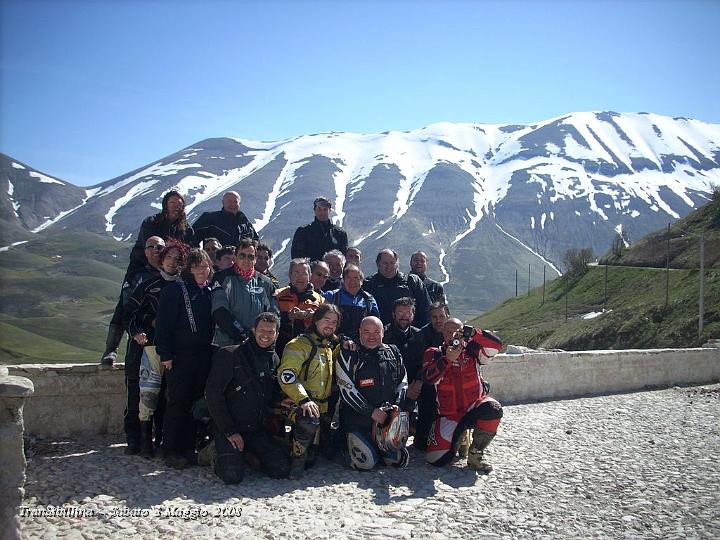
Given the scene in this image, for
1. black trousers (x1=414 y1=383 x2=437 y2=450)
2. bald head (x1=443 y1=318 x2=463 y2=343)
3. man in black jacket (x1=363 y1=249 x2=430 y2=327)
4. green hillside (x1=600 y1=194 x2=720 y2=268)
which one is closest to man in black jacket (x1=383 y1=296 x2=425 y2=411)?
black trousers (x1=414 y1=383 x2=437 y2=450)

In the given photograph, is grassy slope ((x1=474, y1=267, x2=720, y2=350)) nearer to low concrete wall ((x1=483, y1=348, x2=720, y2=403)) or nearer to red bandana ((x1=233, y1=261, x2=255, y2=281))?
low concrete wall ((x1=483, y1=348, x2=720, y2=403))

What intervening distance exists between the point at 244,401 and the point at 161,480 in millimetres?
1004

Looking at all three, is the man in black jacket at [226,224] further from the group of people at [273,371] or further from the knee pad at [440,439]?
the knee pad at [440,439]

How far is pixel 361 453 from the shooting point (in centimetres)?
A: 614

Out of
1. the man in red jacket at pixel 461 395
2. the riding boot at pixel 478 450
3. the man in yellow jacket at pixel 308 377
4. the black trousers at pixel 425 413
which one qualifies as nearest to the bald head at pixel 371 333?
the man in yellow jacket at pixel 308 377

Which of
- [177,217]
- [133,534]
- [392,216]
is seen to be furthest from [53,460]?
[392,216]

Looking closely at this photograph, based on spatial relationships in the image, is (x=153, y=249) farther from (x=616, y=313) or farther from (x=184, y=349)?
(x=616, y=313)

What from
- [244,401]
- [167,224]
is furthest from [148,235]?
[244,401]

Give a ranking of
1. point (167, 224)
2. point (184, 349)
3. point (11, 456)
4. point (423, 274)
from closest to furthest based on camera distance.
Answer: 1. point (11, 456)
2. point (184, 349)
3. point (167, 224)
4. point (423, 274)

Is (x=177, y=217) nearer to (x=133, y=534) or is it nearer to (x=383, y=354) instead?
(x=383, y=354)

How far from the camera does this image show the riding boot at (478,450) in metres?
6.25

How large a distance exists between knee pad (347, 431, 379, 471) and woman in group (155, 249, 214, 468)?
1.59 meters

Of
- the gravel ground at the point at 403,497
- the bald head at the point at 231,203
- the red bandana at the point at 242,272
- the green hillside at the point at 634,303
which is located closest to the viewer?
the gravel ground at the point at 403,497

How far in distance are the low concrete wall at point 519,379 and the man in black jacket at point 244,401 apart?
1939 millimetres
